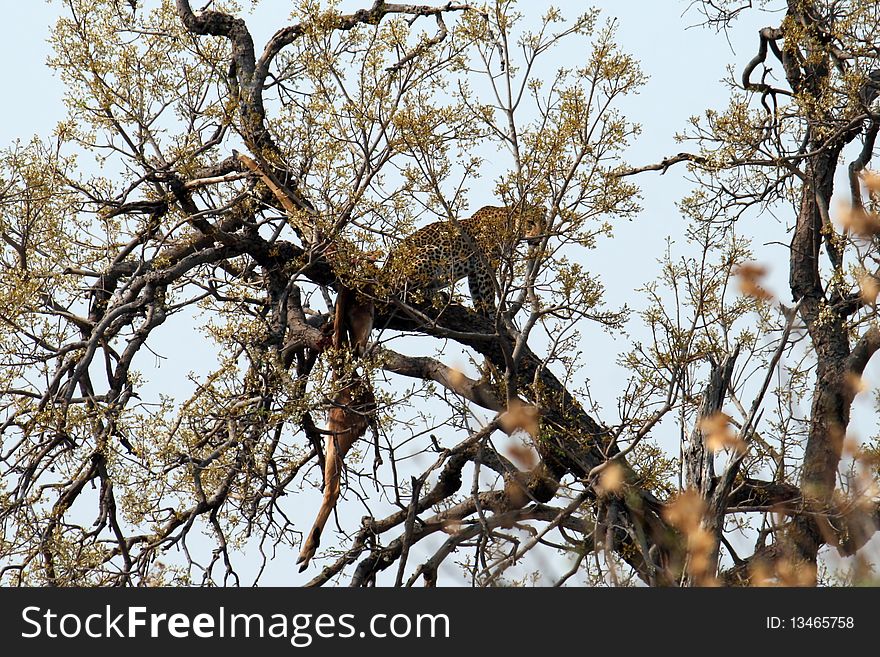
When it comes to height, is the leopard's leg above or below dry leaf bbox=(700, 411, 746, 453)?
above

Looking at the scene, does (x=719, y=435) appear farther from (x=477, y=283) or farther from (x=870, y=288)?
(x=477, y=283)

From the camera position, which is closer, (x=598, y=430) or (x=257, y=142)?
(x=257, y=142)

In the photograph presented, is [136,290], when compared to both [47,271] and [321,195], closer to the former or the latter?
[47,271]

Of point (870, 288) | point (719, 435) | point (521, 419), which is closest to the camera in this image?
point (719, 435)

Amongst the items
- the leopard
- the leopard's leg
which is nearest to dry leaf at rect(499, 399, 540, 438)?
the leopard

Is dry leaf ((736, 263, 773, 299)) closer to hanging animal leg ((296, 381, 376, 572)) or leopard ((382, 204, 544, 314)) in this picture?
leopard ((382, 204, 544, 314))

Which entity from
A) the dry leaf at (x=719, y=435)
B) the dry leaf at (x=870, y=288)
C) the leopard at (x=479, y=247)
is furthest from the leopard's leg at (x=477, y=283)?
the dry leaf at (x=719, y=435)

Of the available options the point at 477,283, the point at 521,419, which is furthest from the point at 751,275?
the point at 477,283

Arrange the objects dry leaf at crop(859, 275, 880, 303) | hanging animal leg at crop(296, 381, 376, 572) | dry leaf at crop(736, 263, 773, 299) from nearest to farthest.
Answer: dry leaf at crop(736, 263, 773, 299)
dry leaf at crop(859, 275, 880, 303)
hanging animal leg at crop(296, 381, 376, 572)

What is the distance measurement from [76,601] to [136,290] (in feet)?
6.58

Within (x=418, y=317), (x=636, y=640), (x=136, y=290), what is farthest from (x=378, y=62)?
(x=636, y=640)

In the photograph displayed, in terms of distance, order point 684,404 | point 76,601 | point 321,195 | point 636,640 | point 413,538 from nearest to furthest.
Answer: point 636,640 < point 76,601 < point 684,404 < point 321,195 < point 413,538

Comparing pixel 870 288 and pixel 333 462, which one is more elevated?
pixel 870 288

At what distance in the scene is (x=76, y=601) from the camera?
15.8ft
